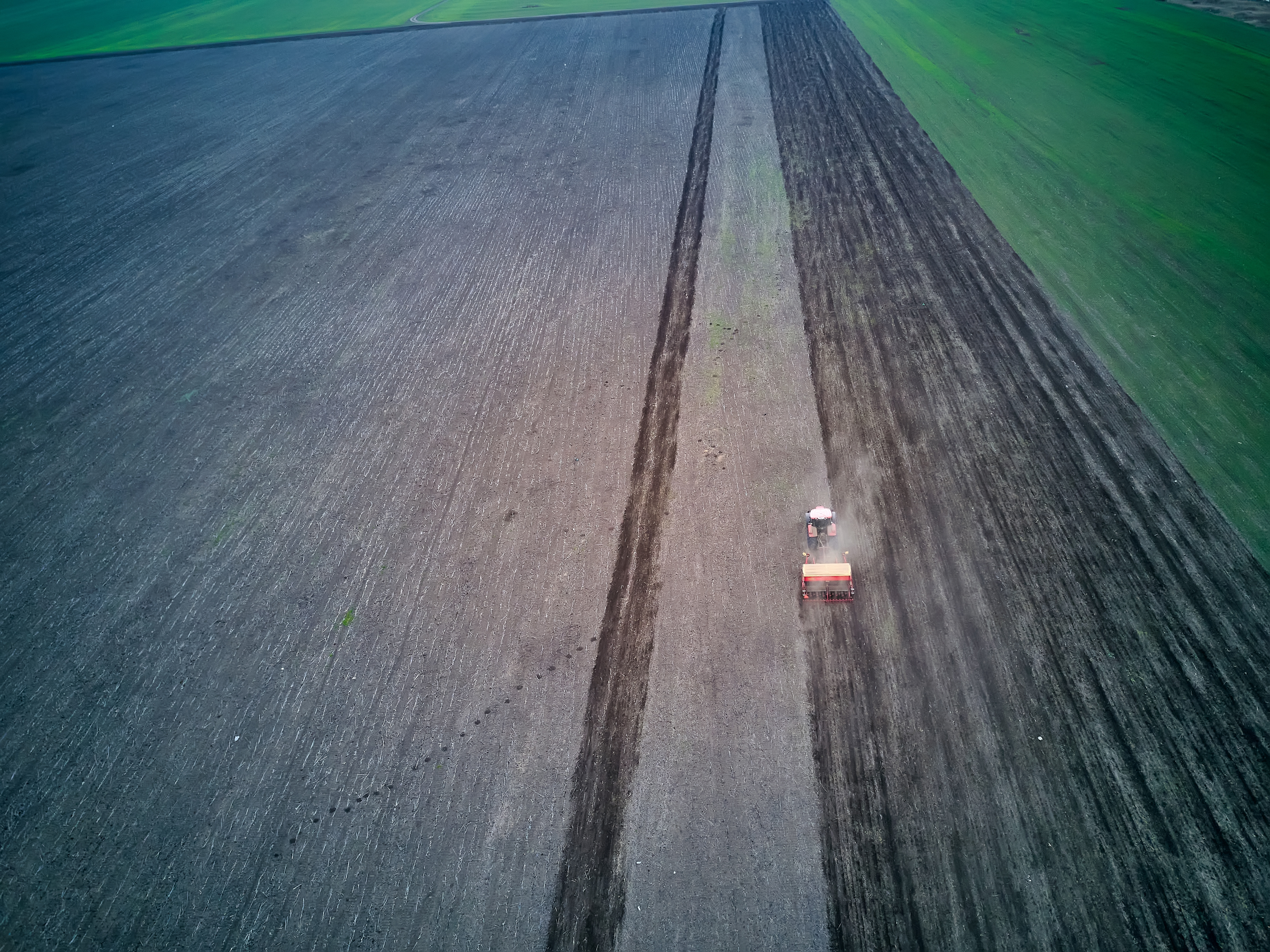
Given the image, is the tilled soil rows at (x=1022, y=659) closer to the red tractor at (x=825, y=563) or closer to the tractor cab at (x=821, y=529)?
the red tractor at (x=825, y=563)

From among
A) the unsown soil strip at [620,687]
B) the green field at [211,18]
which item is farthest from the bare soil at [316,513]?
the green field at [211,18]

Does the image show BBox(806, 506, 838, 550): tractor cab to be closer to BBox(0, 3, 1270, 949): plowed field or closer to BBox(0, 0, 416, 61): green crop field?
BBox(0, 3, 1270, 949): plowed field

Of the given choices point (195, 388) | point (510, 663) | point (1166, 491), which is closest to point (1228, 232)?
point (1166, 491)

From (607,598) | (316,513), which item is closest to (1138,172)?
(607,598)

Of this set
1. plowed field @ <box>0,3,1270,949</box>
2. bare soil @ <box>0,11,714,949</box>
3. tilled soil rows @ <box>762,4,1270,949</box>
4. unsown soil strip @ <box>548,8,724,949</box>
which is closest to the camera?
tilled soil rows @ <box>762,4,1270,949</box>

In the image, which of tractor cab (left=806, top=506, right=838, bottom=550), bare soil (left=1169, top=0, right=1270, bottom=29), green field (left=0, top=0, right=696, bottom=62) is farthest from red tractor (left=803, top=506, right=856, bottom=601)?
green field (left=0, top=0, right=696, bottom=62)

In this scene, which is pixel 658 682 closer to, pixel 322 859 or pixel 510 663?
pixel 510 663

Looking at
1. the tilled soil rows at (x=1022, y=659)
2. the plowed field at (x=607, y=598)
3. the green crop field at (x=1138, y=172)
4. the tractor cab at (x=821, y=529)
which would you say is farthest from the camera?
the green crop field at (x=1138, y=172)
